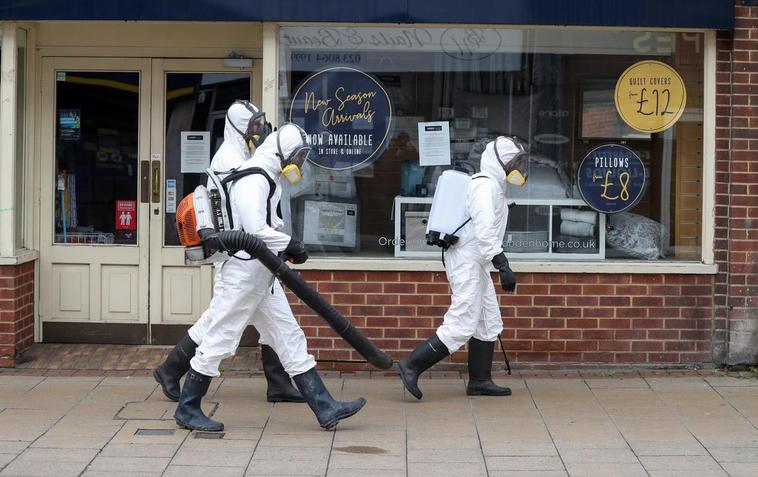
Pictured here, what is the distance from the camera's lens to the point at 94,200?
9.83 m

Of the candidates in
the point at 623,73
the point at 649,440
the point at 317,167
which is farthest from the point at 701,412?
the point at 317,167

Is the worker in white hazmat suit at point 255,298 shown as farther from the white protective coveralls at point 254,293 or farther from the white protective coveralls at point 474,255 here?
the white protective coveralls at point 474,255

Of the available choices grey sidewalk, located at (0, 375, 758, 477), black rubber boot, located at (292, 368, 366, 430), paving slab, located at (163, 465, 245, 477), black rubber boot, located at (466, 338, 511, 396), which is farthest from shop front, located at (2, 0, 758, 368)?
paving slab, located at (163, 465, 245, 477)

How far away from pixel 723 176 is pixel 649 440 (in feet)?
9.09

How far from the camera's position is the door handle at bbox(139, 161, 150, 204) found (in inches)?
383

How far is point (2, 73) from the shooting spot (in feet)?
29.2

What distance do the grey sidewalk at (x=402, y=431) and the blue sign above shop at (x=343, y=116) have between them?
178 cm

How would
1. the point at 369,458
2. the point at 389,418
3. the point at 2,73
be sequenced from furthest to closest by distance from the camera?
the point at 2,73 < the point at 389,418 < the point at 369,458

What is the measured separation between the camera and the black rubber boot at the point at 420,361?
8047 mm

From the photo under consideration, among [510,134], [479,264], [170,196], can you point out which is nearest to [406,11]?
[510,134]

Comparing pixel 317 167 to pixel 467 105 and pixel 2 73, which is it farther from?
pixel 2 73

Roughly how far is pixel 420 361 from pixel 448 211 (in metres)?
1.06

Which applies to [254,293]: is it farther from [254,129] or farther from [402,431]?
[402,431]

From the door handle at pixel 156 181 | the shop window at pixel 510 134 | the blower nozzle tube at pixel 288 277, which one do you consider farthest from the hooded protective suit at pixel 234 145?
the door handle at pixel 156 181
